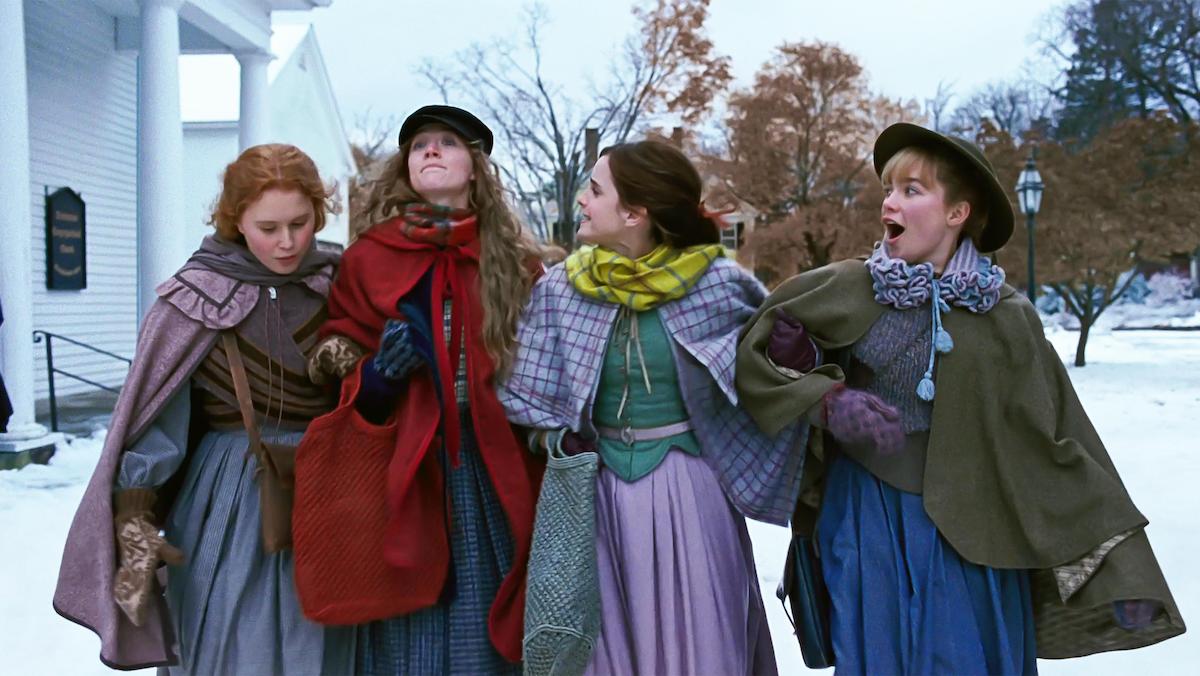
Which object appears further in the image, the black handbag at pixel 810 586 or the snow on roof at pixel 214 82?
the snow on roof at pixel 214 82

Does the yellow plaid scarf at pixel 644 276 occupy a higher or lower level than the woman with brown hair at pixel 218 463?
higher

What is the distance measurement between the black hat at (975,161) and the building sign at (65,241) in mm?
9785

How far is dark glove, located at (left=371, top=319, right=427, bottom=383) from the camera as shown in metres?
2.53

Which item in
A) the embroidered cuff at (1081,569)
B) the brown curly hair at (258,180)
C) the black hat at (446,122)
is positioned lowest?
the embroidered cuff at (1081,569)

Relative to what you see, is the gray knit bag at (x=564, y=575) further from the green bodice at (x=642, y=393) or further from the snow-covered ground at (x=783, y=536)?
the snow-covered ground at (x=783, y=536)

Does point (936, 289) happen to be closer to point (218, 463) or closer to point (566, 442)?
point (566, 442)

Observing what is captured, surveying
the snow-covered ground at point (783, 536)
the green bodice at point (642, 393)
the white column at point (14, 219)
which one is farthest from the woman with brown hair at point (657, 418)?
the white column at point (14, 219)

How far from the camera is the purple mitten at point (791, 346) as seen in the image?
7.95 ft

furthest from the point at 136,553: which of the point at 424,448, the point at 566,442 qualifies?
the point at 566,442

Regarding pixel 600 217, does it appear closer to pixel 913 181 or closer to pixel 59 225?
pixel 913 181

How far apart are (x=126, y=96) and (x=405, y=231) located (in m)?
10.5

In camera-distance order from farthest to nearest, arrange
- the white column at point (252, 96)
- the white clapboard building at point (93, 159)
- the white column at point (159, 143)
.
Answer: the white column at point (252, 96) < the white column at point (159, 143) < the white clapboard building at point (93, 159)

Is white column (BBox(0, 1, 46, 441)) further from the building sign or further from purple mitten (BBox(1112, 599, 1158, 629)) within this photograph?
purple mitten (BBox(1112, 599, 1158, 629))

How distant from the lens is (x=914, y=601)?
2.38 meters
